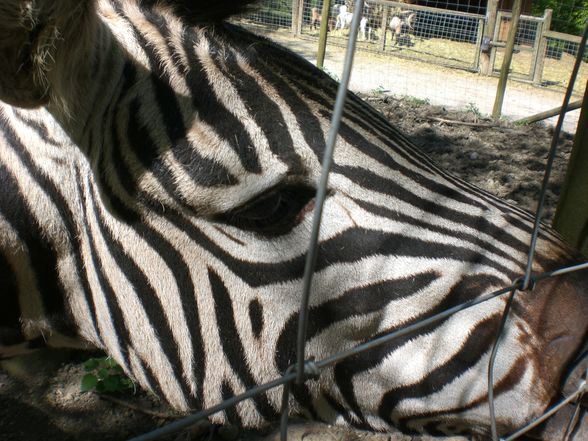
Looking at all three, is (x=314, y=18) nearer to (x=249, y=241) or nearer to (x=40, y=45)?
(x=249, y=241)

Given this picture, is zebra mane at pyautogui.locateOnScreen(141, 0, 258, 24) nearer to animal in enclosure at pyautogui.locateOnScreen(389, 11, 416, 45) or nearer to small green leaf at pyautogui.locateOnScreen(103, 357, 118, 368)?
small green leaf at pyautogui.locateOnScreen(103, 357, 118, 368)

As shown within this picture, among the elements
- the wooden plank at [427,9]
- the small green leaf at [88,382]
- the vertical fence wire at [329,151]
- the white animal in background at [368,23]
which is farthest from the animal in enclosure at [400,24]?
the vertical fence wire at [329,151]

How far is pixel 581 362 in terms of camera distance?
104cm

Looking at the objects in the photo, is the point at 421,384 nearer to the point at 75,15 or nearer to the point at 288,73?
the point at 288,73

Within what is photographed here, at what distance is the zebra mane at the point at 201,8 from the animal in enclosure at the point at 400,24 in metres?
11.7

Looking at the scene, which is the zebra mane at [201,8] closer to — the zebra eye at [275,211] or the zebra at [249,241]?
the zebra at [249,241]

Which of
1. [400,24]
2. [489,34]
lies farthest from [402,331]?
[400,24]

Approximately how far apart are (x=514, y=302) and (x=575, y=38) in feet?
34.5

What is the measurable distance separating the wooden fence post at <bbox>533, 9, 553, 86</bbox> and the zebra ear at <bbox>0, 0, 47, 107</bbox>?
1094 cm

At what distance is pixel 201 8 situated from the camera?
122 cm

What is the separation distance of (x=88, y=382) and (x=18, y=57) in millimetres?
2011

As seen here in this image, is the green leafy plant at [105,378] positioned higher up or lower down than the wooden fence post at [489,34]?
lower down

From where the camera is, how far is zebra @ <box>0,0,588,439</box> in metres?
1.06

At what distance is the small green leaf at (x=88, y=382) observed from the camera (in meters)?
2.48
